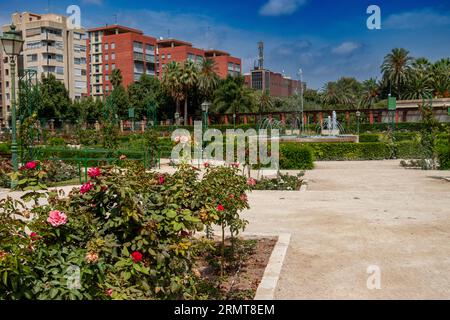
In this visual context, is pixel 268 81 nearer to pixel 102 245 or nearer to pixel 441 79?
pixel 441 79

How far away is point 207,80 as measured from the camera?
60500 millimetres

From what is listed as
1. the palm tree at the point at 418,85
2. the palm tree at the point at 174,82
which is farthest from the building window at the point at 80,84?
the palm tree at the point at 418,85

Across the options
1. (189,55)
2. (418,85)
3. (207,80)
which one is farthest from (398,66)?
(189,55)

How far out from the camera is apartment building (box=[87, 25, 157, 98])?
3324 inches

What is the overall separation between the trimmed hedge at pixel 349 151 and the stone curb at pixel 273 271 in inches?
657

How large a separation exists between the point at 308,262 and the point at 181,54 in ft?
294

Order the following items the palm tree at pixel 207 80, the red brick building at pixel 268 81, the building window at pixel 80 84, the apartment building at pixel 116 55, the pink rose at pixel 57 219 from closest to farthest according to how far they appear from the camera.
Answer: the pink rose at pixel 57 219 < the palm tree at pixel 207 80 < the building window at pixel 80 84 < the apartment building at pixel 116 55 < the red brick building at pixel 268 81

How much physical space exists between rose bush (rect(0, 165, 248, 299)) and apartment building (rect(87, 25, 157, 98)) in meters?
82.0

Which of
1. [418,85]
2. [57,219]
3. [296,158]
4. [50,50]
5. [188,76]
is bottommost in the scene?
[296,158]

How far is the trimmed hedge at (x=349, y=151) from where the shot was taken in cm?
2345

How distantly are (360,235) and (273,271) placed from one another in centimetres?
251

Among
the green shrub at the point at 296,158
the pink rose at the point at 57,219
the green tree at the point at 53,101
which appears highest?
the green tree at the point at 53,101

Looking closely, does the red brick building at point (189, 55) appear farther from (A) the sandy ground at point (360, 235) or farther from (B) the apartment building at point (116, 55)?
(A) the sandy ground at point (360, 235)

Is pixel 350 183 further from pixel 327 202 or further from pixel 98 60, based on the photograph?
pixel 98 60
